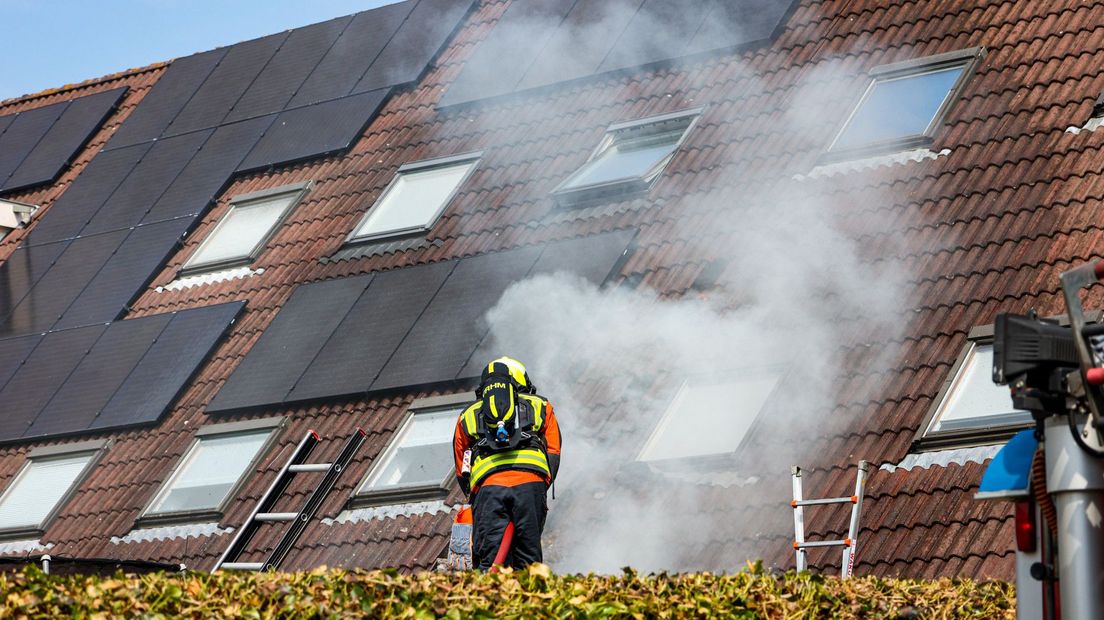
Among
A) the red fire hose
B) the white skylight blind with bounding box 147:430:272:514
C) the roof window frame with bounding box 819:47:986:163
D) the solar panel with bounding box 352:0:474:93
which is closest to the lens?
the red fire hose

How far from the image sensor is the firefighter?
881 cm

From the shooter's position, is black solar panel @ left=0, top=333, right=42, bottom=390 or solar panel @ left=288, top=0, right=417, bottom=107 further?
solar panel @ left=288, top=0, right=417, bottom=107

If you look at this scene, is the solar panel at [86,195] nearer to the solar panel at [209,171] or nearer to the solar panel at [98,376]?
the solar panel at [209,171]

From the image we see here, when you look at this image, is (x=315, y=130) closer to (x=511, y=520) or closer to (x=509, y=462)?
(x=509, y=462)

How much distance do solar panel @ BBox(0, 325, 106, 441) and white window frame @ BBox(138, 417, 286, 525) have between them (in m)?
2.02

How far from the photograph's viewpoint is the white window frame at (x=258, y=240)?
14.8 metres

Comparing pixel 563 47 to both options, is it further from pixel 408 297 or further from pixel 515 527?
pixel 515 527

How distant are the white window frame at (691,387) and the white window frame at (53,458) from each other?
5.30 m

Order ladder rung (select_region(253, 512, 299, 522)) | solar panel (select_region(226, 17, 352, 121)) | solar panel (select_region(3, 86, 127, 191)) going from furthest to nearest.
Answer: solar panel (select_region(3, 86, 127, 191)), solar panel (select_region(226, 17, 352, 121)), ladder rung (select_region(253, 512, 299, 522))

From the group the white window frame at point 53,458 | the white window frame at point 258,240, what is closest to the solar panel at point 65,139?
the white window frame at point 258,240

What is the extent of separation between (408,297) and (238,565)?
2.80m

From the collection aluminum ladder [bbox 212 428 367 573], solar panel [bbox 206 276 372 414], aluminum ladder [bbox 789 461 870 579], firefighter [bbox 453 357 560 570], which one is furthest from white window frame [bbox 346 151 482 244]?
aluminum ladder [bbox 789 461 870 579]

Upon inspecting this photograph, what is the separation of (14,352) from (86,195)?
2559mm

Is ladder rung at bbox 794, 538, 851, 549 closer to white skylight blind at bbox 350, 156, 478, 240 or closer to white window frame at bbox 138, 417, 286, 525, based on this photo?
white window frame at bbox 138, 417, 286, 525
